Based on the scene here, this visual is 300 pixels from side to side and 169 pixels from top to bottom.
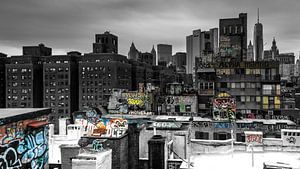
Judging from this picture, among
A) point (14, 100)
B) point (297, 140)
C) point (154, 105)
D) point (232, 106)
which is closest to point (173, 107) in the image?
point (154, 105)

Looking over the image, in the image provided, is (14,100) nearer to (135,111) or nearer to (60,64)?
(60,64)

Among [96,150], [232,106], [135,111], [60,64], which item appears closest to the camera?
[96,150]

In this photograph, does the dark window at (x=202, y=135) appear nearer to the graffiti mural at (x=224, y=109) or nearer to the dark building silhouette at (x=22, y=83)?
the graffiti mural at (x=224, y=109)

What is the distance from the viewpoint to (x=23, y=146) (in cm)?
1419

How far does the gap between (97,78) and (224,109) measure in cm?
10748

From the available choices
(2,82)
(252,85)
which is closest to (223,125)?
(252,85)

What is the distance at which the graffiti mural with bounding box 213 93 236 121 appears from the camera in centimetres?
5934

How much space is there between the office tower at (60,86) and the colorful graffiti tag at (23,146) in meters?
146

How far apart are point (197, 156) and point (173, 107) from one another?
57.8 metres

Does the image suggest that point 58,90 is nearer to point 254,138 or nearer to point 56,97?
point 56,97

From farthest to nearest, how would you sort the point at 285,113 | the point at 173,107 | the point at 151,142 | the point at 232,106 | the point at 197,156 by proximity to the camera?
the point at 285,113
the point at 173,107
the point at 232,106
the point at 197,156
the point at 151,142

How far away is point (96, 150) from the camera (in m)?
17.6

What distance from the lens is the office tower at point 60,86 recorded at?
159 meters

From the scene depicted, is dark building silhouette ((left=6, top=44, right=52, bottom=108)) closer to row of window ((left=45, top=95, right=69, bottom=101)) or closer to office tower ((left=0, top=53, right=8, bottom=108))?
row of window ((left=45, top=95, right=69, bottom=101))
